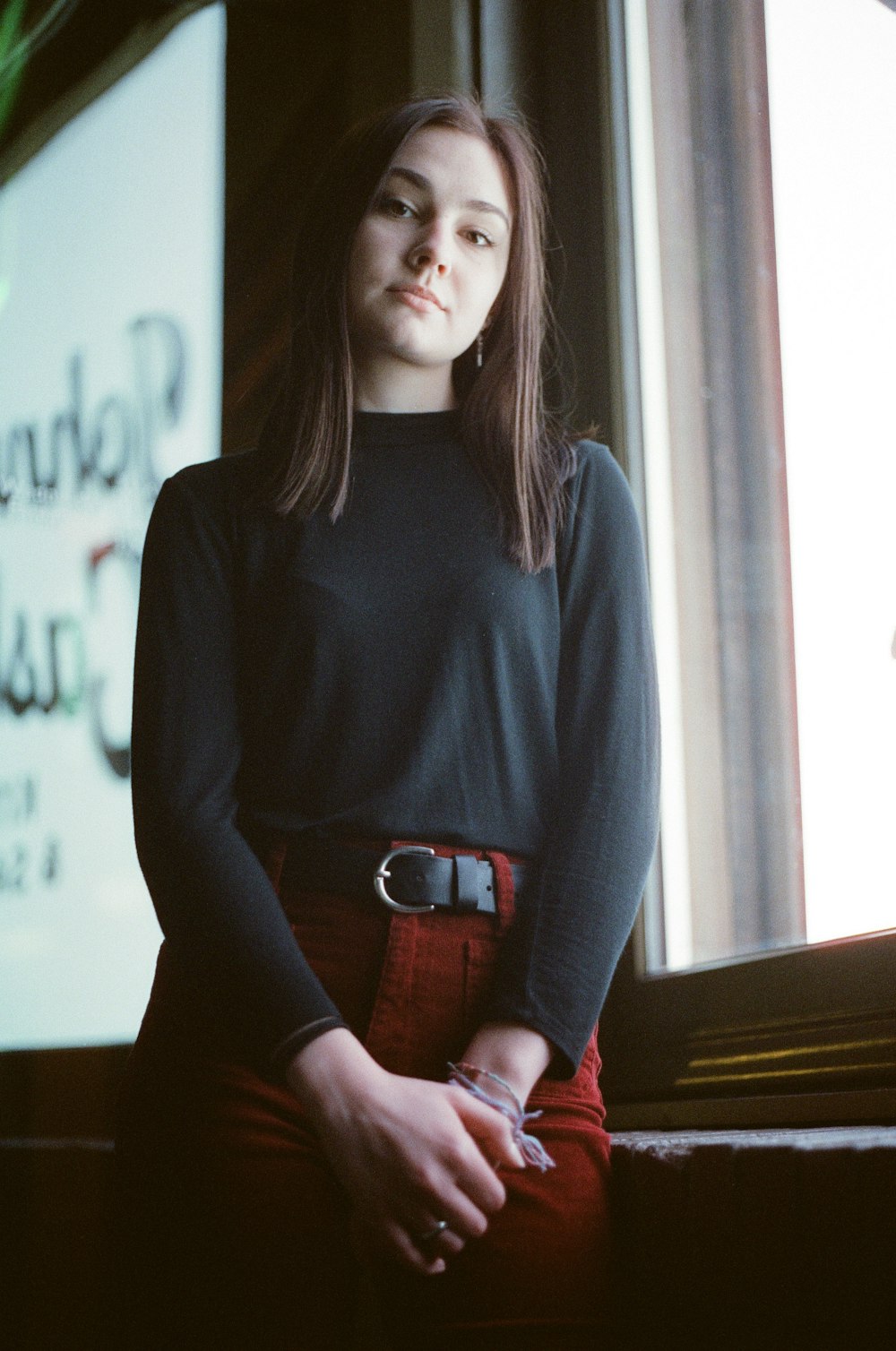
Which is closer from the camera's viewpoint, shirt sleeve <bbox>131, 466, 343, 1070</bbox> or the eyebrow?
shirt sleeve <bbox>131, 466, 343, 1070</bbox>

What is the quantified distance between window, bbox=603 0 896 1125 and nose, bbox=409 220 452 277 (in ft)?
1.30

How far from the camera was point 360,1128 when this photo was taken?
0.78 metres

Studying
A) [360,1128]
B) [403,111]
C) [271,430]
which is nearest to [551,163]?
[403,111]

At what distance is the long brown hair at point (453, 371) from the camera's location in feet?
3.23

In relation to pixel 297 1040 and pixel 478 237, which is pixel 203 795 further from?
pixel 478 237

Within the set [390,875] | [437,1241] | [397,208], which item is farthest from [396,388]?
[437,1241]

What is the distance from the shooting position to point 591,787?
0.90 m

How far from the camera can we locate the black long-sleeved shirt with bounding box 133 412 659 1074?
0.86 meters

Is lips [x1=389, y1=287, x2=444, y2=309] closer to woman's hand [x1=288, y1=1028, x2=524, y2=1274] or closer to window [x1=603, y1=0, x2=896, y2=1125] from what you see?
window [x1=603, y1=0, x2=896, y2=1125]

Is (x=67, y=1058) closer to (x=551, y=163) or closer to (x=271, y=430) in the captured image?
(x=271, y=430)

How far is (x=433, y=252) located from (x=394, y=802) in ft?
1.34

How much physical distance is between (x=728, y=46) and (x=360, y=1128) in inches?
45.4

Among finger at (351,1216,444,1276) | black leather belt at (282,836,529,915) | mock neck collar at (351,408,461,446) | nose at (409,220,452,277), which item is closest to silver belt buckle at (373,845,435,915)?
black leather belt at (282,836,529,915)

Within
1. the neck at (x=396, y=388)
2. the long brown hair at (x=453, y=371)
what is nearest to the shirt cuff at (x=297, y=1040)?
the long brown hair at (x=453, y=371)
